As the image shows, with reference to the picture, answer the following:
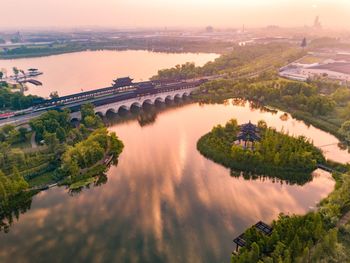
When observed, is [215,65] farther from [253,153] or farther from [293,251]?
[293,251]

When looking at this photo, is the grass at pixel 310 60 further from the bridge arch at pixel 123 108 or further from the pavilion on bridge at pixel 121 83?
the bridge arch at pixel 123 108

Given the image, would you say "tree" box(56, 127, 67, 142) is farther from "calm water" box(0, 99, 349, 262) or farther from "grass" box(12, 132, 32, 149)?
"calm water" box(0, 99, 349, 262)

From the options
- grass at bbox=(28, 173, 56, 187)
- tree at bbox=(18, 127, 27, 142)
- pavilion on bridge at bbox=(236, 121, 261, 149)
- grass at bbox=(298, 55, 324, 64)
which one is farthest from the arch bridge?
grass at bbox=(298, 55, 324, 64)

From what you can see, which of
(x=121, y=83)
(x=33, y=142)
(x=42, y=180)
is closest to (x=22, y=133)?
(x=33, y=142)

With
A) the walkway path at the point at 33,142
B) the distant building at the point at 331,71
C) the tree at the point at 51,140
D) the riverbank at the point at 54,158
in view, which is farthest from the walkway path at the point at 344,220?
the distant building at the point at 331,71

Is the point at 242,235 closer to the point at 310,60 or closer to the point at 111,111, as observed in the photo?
the point at 111,111

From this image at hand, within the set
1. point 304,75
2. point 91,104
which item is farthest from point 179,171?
point 304,75
